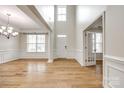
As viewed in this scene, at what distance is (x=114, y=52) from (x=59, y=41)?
9.70 m

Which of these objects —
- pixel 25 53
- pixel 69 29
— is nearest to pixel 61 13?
pixel 69 29

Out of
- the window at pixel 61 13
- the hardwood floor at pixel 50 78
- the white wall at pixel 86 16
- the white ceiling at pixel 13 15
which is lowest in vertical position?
the hardwood floor at pixel 50 78

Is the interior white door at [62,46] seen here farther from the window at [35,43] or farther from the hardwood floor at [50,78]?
the hardwood floor at [50,78]

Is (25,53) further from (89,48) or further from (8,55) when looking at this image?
(89,48)

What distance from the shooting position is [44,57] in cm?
1195

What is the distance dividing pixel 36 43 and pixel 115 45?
32.5 ft

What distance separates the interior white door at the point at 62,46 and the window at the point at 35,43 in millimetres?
1440

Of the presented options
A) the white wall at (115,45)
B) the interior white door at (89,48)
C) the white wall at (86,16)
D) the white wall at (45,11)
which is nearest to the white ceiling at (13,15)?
the white wall at (45,11)

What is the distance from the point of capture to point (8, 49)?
9578 mm

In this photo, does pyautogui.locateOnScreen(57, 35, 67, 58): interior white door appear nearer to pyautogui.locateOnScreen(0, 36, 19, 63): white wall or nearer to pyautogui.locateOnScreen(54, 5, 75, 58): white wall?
pyautogui.locateOnScreen(54, 5, 75, 58): white wall

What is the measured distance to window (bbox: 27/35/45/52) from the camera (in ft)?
39.2

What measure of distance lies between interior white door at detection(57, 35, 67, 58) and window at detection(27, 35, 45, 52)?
1.44 metres

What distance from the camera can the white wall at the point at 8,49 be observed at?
28.1 feet
